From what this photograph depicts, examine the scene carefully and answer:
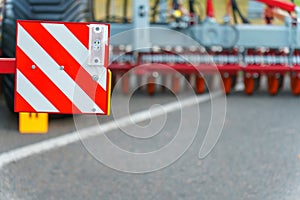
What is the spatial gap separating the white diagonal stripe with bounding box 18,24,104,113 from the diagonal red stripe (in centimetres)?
2

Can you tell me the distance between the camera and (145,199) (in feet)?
16.3

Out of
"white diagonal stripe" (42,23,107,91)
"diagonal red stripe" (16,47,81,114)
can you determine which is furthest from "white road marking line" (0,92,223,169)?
"white diagonal stripe" (42,23,107,91)

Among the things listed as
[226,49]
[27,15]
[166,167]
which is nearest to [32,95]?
[166,167]

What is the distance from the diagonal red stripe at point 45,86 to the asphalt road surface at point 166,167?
35.3 inches

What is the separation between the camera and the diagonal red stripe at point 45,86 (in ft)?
12.9

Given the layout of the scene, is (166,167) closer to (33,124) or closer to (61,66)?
(33,124)

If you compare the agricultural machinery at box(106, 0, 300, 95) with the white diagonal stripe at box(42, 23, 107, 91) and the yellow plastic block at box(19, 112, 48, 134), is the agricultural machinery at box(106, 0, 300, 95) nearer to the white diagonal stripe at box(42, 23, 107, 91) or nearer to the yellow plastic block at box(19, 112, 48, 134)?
the yellow plastic block at box(19, 112, 48, 134)

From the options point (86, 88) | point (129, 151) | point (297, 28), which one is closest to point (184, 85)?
point (297, 28)

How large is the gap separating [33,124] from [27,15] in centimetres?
113

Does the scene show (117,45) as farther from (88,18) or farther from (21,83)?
(21,83)

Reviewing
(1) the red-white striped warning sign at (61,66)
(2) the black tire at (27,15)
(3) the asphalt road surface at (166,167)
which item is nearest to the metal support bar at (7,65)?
(1) the red-white striped warning sign at (61,66)

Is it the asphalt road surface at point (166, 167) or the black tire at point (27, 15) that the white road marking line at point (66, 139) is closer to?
the asphalt road surface at point (166, 167)

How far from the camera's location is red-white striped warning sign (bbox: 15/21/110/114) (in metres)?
3.91

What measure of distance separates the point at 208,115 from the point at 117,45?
1377mm
